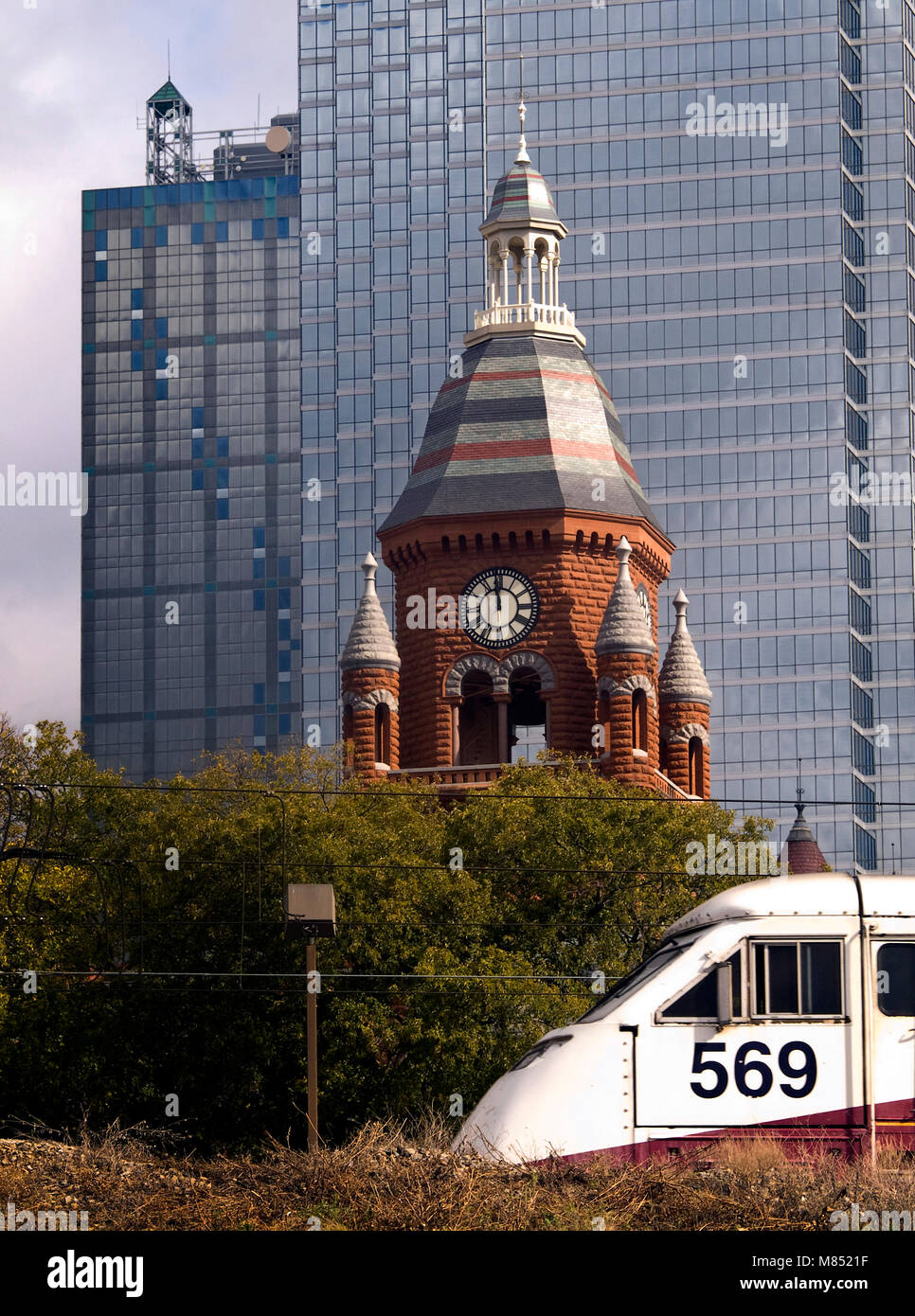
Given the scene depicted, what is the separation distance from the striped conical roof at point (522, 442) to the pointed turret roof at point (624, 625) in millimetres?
3605

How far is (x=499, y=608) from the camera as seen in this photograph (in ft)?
250

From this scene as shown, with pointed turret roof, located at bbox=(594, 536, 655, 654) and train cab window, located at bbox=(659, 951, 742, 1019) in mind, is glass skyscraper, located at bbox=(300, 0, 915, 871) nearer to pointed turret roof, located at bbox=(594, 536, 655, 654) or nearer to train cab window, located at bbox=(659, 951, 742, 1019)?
pointed turret roof, located at bbox=(594, 536, 655, 654)

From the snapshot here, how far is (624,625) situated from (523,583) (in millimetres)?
4427

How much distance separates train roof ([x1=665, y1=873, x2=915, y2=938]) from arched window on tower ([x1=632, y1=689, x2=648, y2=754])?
48.2 meters

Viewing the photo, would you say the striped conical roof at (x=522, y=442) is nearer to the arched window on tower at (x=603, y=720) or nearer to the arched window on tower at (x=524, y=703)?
the arched window on tower at (x=524, y=703)

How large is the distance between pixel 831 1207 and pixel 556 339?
66.4m

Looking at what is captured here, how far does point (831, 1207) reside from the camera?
17.8 metres

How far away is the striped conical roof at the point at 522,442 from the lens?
252 ft

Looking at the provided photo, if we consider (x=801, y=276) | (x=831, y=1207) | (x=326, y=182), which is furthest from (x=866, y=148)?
(x=831, y=1207)
